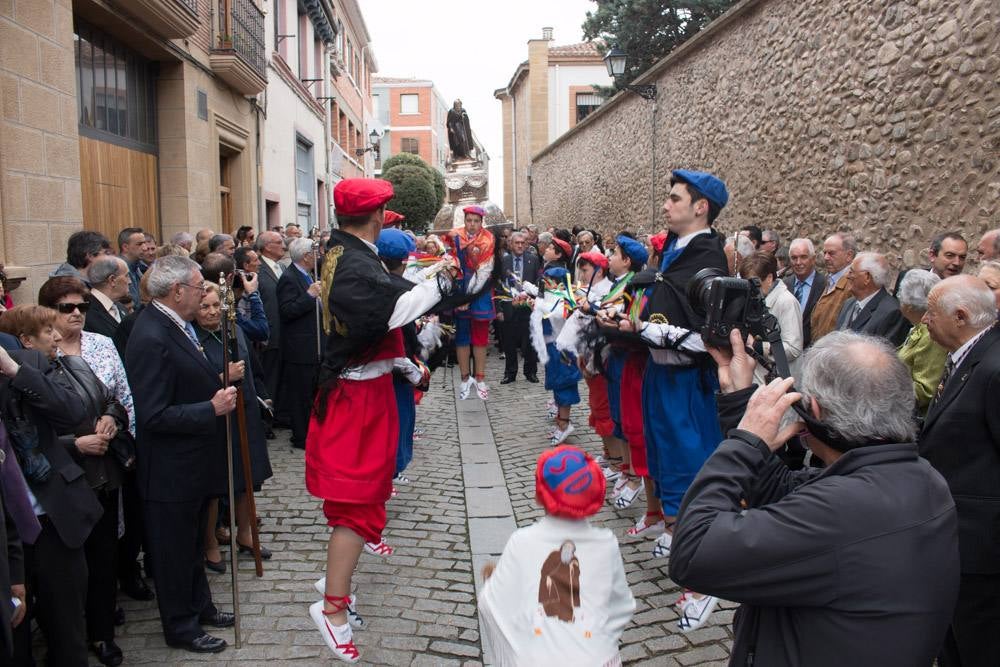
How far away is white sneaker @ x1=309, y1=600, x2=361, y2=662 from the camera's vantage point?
3.57 metres

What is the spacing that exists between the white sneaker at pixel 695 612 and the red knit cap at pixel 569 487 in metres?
1.78

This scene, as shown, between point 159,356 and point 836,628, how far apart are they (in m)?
3.01

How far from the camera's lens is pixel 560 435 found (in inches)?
307

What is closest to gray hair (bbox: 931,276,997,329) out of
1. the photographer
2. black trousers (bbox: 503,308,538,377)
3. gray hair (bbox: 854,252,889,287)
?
the photographer

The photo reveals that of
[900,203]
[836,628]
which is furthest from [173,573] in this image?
[900,203]

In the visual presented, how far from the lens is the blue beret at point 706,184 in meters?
4.34

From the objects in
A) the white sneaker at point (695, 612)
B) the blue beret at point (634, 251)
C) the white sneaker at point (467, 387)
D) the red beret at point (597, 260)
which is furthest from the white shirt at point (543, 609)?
the white sneaker at point (467, 387)

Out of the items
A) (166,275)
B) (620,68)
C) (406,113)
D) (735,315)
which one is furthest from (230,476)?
(406,113)

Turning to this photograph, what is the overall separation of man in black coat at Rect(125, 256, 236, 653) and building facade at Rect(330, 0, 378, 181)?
21.5m

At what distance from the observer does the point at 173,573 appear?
3.66 meters

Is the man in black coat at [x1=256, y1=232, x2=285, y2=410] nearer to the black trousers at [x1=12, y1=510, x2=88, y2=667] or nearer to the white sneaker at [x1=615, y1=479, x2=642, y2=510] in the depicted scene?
the white sneaker at [x1=615, y1=479, x2=642, y2=510]

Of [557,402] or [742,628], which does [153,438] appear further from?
[557,402]

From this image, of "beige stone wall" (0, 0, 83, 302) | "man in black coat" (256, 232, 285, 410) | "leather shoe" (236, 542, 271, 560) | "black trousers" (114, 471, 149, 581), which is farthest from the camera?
"man in black coat" (256, 232, 285, 410)

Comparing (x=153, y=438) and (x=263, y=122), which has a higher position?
(x=263, y=122)
